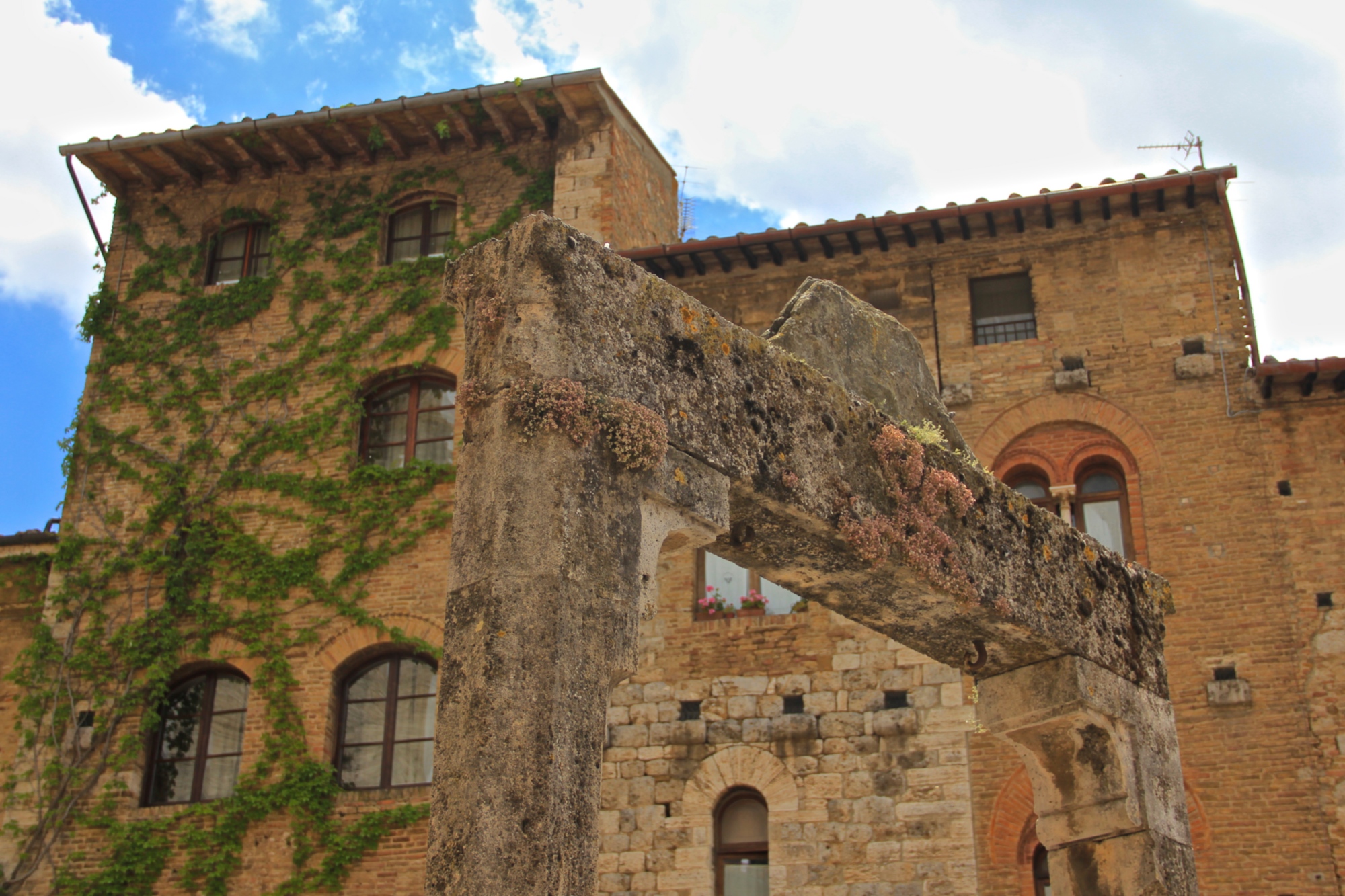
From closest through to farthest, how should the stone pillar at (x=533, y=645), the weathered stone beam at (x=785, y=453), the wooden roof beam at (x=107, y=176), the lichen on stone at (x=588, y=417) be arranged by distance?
the stone pillar at (x=533, y=645)
the lichen on stone at (x=588, y=417)
the weathered stone beam at (x=785, y=453)
the wooden roof beam at (x=107, y=176)

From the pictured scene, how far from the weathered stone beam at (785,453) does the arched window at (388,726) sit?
7.83 meters

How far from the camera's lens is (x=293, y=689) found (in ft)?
44.9

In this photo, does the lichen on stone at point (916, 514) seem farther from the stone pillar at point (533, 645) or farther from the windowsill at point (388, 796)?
the windowsill at point (388, 796)

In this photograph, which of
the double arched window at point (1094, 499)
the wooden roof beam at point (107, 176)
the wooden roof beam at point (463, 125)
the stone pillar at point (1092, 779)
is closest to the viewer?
the stone pillar at point (1092, 779)

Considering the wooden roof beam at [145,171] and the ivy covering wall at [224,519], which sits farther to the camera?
the wooden roof beam at [145,171]

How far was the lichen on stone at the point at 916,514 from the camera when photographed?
5.88 metres

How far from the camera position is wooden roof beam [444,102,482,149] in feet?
52.2

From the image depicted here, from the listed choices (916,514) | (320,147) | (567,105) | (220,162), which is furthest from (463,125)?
(916,514)

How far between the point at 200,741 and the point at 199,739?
0.06 ft

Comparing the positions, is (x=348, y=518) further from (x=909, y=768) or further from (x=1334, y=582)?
(x=1334, y=582)

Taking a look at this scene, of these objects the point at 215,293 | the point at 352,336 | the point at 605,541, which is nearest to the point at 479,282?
the point at 605,541

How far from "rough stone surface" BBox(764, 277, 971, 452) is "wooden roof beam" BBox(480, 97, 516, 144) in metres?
9.92

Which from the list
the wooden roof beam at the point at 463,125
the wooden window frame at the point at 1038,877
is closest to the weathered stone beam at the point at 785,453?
the wooden window frame at the point at 1038,877

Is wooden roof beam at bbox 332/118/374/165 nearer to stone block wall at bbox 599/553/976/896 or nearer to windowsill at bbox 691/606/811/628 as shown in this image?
stone block wall at bbox 599/553/976/896
